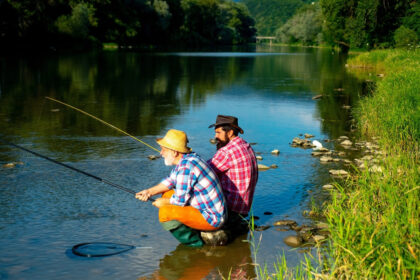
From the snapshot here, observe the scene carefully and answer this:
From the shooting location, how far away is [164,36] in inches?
3841

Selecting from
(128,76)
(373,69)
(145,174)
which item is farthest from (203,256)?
(373,69)

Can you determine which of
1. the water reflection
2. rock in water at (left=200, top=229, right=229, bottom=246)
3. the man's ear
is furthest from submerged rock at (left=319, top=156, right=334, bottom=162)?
rock in water at (left=200, top=229, right=229, bottom=246)

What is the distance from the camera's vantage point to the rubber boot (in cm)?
535

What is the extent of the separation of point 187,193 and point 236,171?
0.77 metres

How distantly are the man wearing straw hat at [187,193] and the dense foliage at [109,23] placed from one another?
49.7 m

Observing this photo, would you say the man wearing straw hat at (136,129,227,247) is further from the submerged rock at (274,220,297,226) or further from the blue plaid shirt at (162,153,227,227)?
the submerged rock at (274,220,297,226)

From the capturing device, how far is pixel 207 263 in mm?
5191

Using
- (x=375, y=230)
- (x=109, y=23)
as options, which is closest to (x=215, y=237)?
(x=375, y=230)

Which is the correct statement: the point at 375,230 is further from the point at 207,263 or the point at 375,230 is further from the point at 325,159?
the point at 325,159

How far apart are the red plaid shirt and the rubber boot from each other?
560mm

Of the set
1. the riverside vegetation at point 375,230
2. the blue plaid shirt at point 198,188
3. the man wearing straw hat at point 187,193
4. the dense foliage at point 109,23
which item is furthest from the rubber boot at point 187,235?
the dense foliage at point 109,23

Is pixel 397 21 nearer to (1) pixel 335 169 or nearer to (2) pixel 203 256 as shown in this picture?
(1) pixel 335 169

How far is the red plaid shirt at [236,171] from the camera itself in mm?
5641

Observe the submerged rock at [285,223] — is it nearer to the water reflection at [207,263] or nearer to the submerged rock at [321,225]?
the submerged rock at [321,225]
